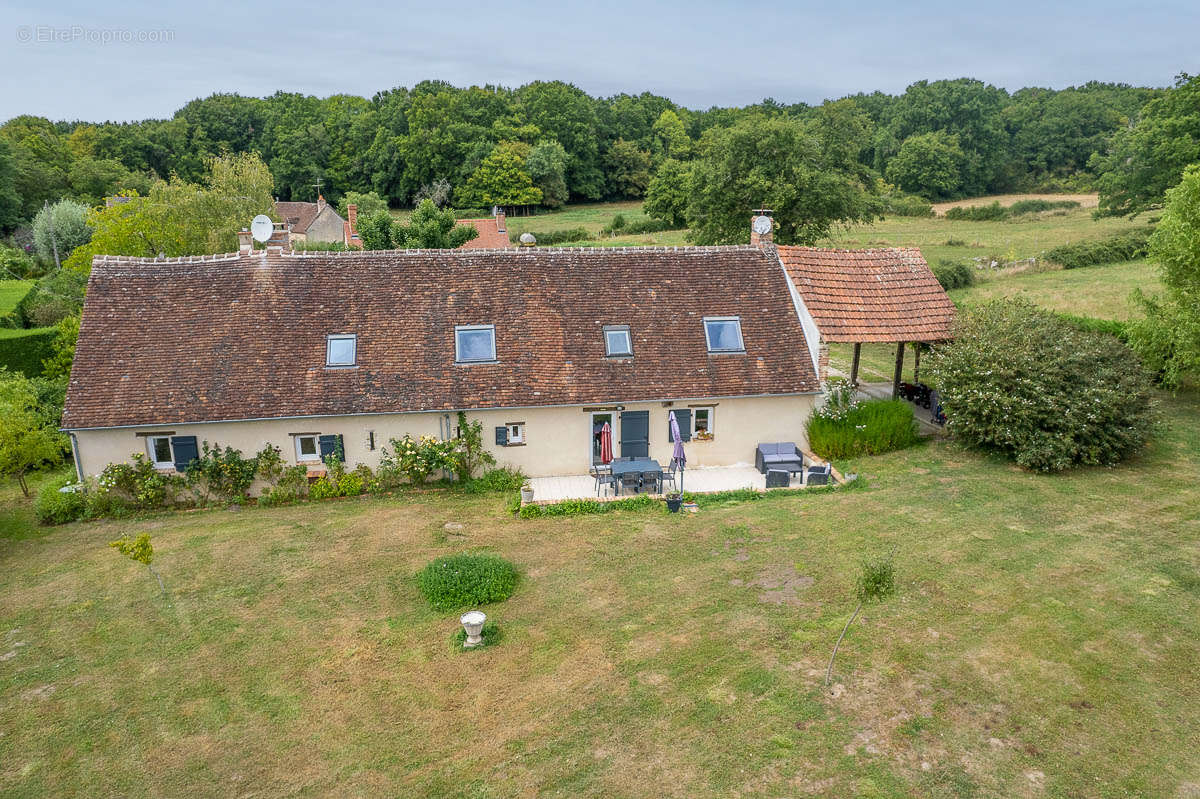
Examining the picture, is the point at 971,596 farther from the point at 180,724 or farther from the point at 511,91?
the point at 511,91

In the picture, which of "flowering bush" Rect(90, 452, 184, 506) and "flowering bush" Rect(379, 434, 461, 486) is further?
"flowering bush" Rect(379, 434, 461, 486)

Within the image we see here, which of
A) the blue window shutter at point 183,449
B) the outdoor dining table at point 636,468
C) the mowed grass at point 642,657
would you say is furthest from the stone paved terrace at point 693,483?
the blue window shutter at point 183,449

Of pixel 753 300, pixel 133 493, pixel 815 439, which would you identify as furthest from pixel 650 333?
pixel 133 493

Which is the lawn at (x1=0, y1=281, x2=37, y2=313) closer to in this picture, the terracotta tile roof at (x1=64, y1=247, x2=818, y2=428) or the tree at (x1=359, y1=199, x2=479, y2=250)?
the tree at (x1=359, y1=199, x2=479, y2=250)

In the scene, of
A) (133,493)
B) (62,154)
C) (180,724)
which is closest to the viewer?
(180,724)

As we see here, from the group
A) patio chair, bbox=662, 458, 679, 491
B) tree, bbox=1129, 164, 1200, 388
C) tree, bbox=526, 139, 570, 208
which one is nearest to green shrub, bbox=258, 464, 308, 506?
patio chair, bbox=662, 458, 679, 491
